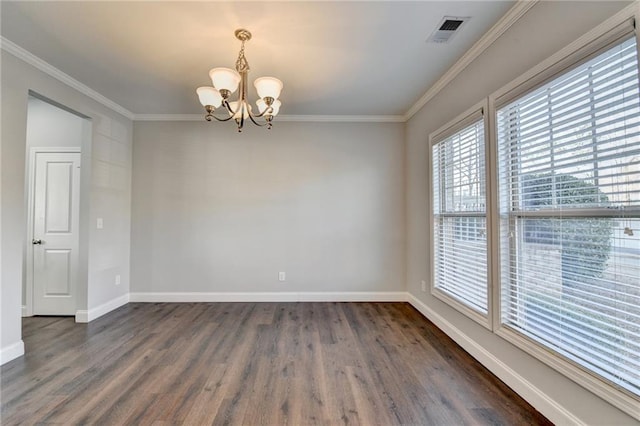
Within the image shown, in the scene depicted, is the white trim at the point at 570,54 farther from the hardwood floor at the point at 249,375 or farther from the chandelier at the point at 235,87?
the hardwood floor at the point at 249,375

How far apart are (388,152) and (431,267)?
1.79m

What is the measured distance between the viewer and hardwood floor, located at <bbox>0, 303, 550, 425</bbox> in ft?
5.78

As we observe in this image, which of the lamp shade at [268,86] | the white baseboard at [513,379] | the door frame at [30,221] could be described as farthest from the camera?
the door frame at [30,221]

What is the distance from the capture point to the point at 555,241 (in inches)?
68.6

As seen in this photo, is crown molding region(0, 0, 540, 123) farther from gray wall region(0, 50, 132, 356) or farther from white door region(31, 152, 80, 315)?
white door region(31, 152, 80, 315)

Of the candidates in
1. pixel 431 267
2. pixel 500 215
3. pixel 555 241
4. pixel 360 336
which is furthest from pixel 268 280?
pixel 555 241

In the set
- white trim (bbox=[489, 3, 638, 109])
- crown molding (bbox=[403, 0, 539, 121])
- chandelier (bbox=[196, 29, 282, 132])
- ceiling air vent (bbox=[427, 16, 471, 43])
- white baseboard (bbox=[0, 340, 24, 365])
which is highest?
ceiling air vent (bbox=[427, 16, 471, 43])

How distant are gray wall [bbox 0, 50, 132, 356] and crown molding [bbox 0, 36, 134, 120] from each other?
Result: 1.8 inches

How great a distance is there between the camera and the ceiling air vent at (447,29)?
2.09 metres

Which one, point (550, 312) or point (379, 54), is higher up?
point (379, 54)

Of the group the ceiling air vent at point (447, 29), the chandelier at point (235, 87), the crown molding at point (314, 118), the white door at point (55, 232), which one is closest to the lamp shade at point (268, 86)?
the chandelier at point (235, 87)

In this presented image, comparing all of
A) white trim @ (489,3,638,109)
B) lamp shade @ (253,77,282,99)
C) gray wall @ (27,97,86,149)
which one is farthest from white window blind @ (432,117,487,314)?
gray wall @ (27,97,86,149)

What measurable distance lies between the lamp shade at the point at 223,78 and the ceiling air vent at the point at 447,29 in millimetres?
1633

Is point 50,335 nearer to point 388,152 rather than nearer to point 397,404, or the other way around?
point 397,404
